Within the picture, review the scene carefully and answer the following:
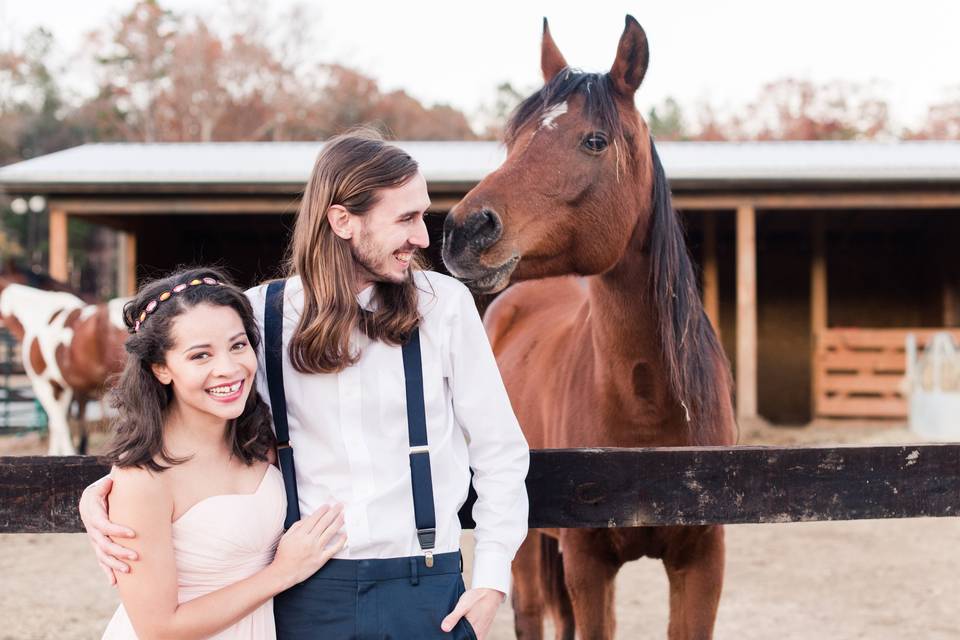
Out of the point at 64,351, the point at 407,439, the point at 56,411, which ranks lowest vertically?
the point at 56,411

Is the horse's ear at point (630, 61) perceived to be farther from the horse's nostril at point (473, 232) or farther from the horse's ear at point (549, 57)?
the horse's nostril at point (473, 232)

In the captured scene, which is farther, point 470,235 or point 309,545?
point 470,235

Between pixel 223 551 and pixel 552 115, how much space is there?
1.61m

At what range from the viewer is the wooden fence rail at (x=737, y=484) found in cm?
181

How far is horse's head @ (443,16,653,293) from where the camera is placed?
7.65 ft

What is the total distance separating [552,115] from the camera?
2.53m

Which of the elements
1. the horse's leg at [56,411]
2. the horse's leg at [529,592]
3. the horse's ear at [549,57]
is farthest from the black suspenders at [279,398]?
the horse's leg at [56,411]

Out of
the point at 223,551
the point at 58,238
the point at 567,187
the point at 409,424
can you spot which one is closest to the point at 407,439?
the point at 409,424

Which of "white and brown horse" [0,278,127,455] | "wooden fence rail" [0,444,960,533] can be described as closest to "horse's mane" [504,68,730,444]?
"wooden fence rail" [0,444,960,533]

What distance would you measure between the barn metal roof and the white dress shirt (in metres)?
7.58

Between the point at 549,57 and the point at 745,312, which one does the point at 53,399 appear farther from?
the point at 549,57

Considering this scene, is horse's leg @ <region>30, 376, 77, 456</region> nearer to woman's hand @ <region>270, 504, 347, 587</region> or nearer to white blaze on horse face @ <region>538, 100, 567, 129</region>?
white blaze on horse face @ <region>538, 100, 567, 129</region>

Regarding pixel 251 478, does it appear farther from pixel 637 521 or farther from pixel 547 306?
pixel 547 306

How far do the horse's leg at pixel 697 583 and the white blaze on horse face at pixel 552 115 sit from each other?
49.0 inches
